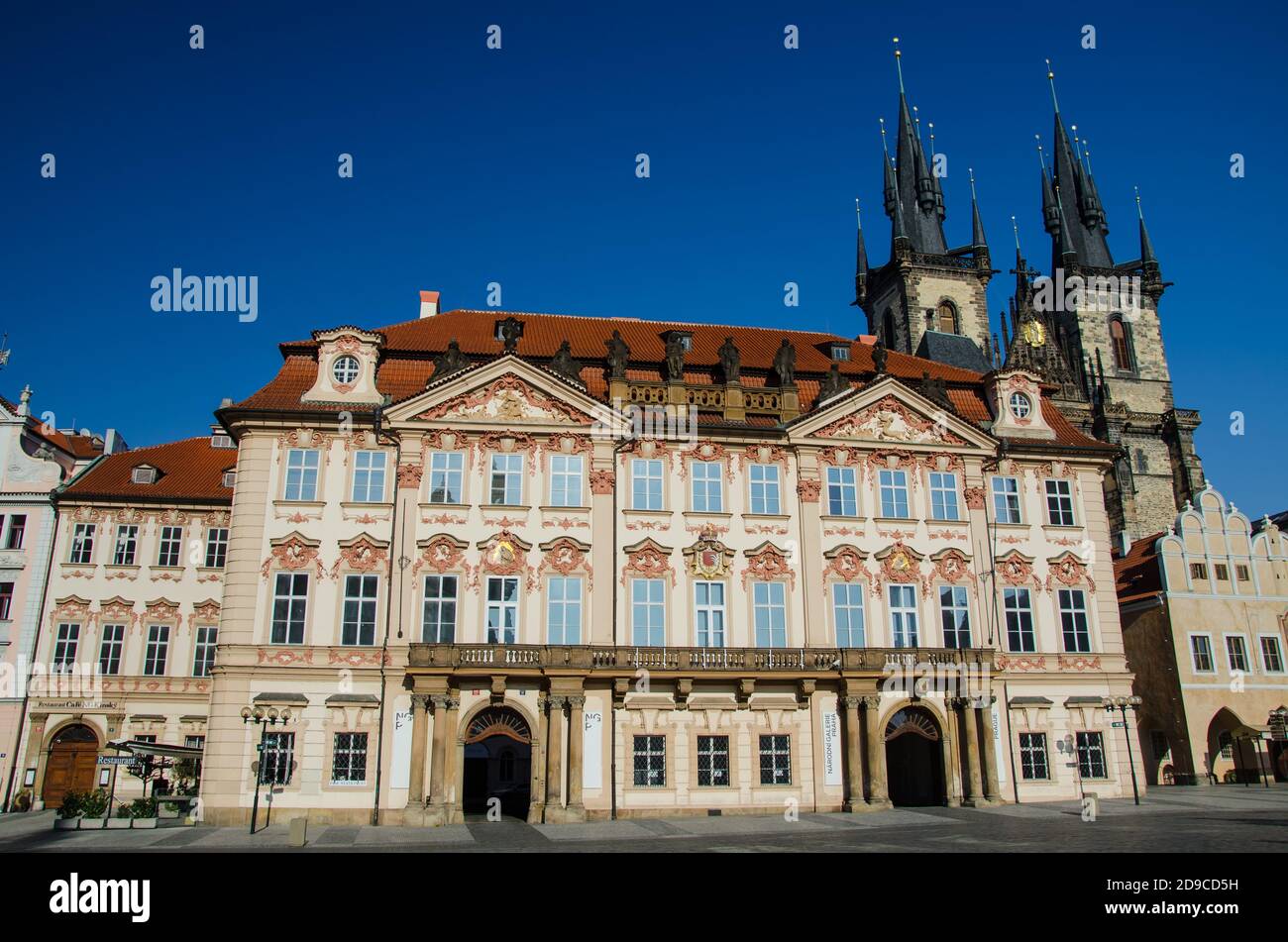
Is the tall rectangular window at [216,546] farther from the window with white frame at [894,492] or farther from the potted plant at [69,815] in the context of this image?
the window with white frame at [894,492]

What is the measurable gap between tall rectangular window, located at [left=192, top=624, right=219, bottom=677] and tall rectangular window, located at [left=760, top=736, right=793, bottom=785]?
21.8 m

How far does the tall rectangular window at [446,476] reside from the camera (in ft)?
110

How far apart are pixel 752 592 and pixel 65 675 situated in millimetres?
26449

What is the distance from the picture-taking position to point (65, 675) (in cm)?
3916

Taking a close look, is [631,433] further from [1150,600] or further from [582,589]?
[1150,600]

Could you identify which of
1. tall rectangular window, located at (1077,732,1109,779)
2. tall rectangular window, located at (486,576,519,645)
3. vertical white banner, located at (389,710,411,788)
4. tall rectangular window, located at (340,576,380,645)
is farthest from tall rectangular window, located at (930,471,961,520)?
tall rectangular window, located at (340,576,380,645)

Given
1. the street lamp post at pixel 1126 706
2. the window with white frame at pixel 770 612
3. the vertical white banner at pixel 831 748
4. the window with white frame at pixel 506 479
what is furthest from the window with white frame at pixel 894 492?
the window with white frame at pixel 506 479

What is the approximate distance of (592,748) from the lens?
31859 millimetres

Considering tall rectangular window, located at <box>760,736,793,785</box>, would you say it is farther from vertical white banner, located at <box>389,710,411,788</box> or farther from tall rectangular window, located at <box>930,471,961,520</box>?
vertical white banner, located at <box>389,710,411,788</box>

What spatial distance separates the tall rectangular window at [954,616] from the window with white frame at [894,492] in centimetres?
305

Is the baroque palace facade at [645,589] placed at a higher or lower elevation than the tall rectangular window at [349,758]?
higher
